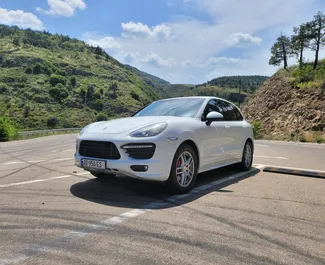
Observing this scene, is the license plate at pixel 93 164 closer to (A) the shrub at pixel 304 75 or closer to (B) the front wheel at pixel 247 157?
(B) the front wheel at pixel 247 157

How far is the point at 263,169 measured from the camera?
7.98 meters

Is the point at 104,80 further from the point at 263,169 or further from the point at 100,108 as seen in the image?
the point at 263,169

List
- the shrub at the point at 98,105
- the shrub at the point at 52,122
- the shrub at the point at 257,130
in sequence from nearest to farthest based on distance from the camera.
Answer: the shrub at the point at 257,130 → the shrub at the point at 52,122 → the shrub at the point at 98,105

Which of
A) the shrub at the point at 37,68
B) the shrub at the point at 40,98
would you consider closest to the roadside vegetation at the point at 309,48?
the shrub at the point at 40,98

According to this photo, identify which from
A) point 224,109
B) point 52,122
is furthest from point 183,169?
point 52,122

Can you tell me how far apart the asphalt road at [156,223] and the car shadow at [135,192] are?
0.05 ft

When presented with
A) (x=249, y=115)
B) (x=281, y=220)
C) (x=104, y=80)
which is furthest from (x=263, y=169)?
(x=104, y=80)

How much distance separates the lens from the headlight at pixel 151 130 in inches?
187

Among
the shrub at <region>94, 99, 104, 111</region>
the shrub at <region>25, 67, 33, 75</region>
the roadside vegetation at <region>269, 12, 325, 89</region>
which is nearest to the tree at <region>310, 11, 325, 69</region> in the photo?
the roadside vegetation at <region>269, 12, 325, 89</region>

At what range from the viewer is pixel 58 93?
84.2 metres

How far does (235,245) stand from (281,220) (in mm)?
1119

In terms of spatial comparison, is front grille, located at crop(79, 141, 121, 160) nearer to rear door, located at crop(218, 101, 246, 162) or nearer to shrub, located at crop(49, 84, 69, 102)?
rear door, located at crop(218, 101, 246, 162)

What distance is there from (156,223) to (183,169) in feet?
5.24

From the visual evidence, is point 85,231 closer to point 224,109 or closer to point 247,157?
→ point 224,109
